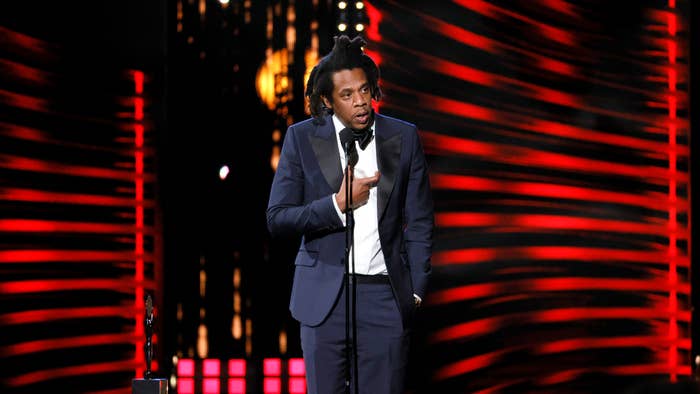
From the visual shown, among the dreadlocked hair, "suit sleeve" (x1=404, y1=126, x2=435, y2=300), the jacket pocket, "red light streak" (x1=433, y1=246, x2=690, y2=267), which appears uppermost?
the dreadlocked hair

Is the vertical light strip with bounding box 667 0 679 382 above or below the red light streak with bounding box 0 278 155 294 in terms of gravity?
above

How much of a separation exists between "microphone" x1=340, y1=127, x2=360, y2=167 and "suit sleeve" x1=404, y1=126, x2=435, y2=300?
0.38 metres

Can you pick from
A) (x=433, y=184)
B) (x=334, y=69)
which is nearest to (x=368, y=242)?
(x=334, y=69)

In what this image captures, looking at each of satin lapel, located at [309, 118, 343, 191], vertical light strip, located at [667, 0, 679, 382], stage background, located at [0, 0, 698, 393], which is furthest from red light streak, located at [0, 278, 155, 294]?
vertical light strip, located at [667, 0, 679, 382]

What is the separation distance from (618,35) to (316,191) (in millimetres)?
2303

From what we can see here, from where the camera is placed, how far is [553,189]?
16.2 feet

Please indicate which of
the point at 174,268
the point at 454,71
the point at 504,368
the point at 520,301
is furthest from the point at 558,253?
the point at 174,268

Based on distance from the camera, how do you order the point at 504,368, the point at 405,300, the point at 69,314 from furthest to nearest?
the point at 504,368
the point at 69,314
the point at 405,300

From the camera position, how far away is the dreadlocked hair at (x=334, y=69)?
133 inches

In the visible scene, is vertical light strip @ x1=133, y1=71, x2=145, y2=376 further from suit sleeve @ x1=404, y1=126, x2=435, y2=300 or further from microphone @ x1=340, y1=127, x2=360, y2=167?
microphone @ x1=340, y1=127, x2=360, y2=167

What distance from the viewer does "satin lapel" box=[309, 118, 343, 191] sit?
3.33m

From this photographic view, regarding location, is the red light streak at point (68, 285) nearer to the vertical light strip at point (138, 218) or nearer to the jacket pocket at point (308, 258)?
the vertical light strip at point (138, 218)

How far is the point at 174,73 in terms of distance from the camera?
4703mm

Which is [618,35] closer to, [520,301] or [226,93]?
[520,301]
